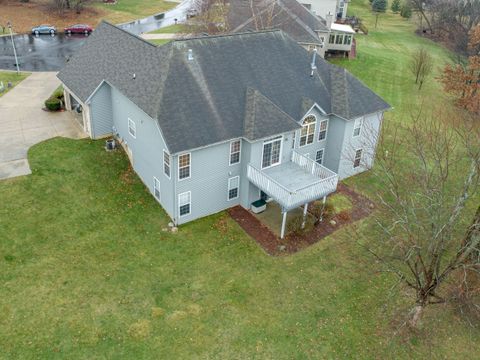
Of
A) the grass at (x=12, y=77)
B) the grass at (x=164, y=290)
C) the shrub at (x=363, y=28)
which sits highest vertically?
the shrub at (x=363, y=28)

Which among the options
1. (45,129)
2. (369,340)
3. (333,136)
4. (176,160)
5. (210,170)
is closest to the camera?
(369,340)

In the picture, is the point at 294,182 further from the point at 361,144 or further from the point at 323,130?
the point at 361,144

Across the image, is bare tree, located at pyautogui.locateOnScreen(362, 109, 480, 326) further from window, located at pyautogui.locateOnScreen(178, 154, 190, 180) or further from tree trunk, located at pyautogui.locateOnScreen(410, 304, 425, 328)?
window, located at pyautogui.locateOnScreen(178, 154, 190, 180)

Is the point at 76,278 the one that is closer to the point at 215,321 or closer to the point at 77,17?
the point at 215,321

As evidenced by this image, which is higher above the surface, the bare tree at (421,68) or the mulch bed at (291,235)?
the bare tree at (421,68)

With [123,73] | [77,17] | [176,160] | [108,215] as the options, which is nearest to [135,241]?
[108,215]

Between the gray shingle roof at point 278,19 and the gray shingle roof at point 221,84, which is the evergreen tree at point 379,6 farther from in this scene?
the gray shingle roof at point 221,84

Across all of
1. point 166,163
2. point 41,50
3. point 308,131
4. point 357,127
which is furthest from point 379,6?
point 166,163

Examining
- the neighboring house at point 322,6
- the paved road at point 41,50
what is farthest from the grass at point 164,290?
the neighboring house at point 322,6
